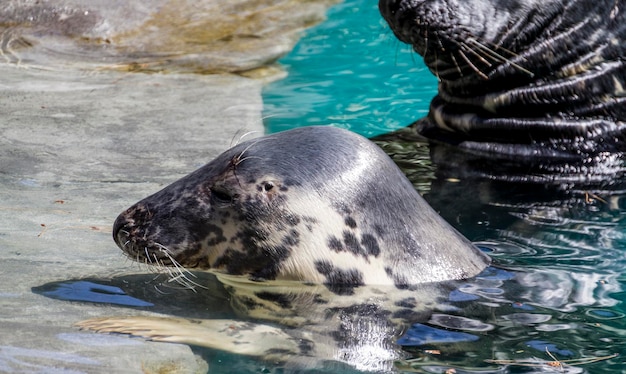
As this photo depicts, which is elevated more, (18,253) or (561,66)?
(561,66)

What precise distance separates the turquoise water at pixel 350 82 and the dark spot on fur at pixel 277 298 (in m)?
3.45

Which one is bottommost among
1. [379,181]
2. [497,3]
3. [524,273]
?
[524,273]

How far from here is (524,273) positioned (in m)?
4.96

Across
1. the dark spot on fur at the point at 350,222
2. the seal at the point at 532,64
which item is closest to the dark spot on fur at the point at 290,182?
the dark spot on fur at the point at 350,222

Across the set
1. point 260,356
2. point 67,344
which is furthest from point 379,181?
point 67,344

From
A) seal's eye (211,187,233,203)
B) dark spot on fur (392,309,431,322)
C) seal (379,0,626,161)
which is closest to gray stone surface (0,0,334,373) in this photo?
seal's eye (211,187,233,203)

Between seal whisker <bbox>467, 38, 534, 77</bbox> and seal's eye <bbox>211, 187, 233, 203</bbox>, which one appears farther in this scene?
seal whisker <bbox>467, 38, 534, 77</bbox>

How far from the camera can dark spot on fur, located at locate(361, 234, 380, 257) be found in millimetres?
4613

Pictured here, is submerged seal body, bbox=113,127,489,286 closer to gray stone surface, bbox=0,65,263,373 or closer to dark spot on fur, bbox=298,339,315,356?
gray stone surface, bbox=0,65,263,373

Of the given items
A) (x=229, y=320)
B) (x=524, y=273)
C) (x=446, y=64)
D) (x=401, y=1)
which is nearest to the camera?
(x=229, y=320)

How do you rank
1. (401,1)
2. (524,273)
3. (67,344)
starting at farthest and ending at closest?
(401,1)
(524,273)
(67,344)

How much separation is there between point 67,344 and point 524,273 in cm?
212

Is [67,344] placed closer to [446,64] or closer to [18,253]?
[18,253]

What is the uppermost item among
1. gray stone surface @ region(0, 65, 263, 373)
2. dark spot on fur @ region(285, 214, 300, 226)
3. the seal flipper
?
dark spot on fur @ region(285, 214, 300, 226)
